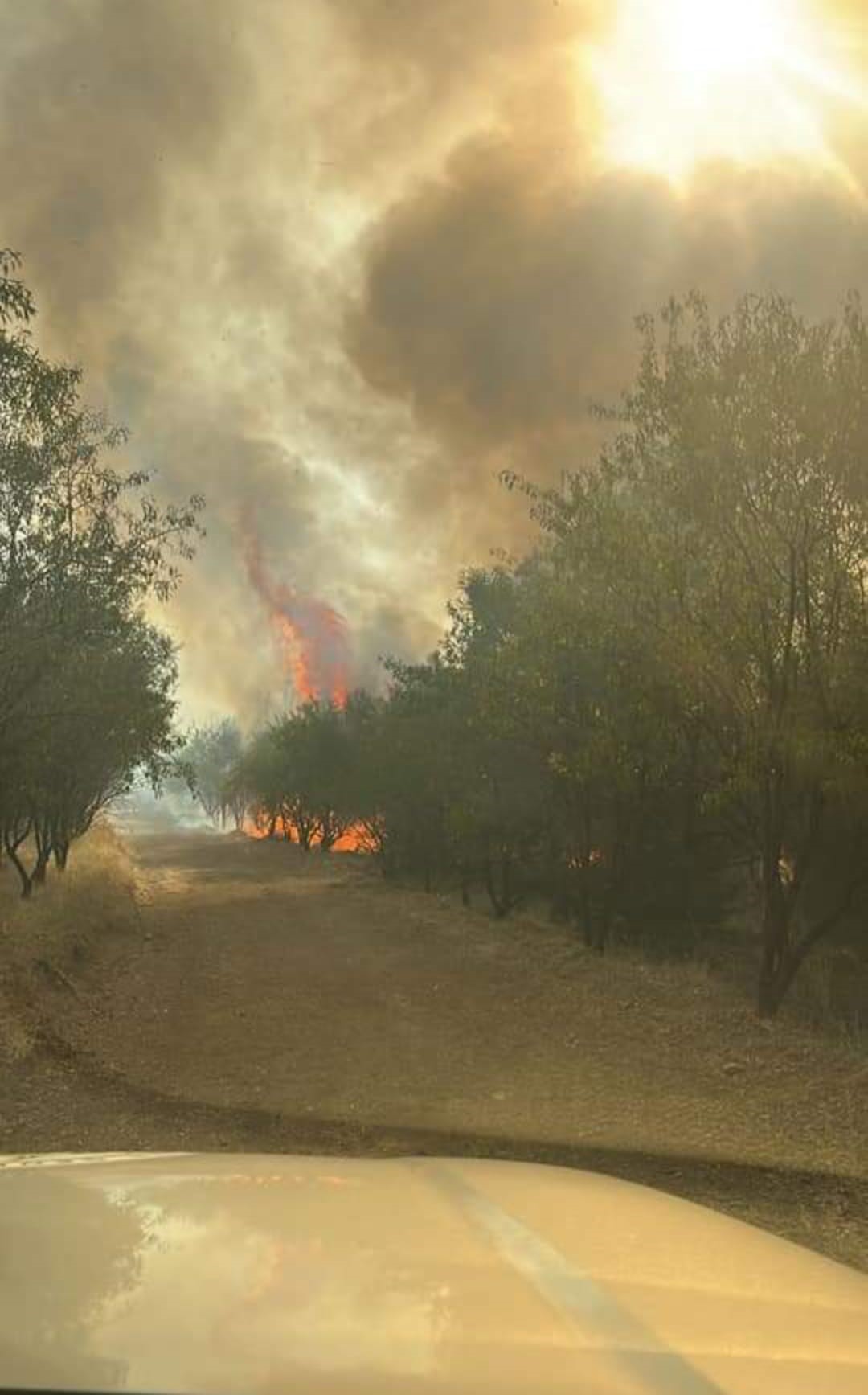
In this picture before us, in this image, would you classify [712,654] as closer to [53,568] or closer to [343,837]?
[53,568]

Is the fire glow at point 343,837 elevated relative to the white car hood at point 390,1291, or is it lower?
elevated

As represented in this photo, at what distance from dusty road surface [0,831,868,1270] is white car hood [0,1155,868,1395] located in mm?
2593

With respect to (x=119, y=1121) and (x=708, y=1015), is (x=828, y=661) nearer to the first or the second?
(x=708, y=1015)

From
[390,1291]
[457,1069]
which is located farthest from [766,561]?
[390,1291]

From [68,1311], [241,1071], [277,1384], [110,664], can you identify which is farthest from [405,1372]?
[110,664]

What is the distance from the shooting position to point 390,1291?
238 cm

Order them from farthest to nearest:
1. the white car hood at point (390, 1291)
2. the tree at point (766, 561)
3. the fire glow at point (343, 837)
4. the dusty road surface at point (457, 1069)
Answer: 1. the fire glow at point (343, 837)
2. the tree at point (766, 561)
3. the dusty road surface at point (457, 1069)
4. the white car hood at point (390, 1291)

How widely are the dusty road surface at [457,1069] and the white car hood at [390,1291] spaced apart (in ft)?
8.51

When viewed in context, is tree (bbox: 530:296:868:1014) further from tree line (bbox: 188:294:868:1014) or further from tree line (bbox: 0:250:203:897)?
tree line (bbox: 0:250:203:897)

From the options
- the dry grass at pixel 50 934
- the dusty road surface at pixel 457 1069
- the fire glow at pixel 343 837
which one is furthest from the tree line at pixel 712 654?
the fire glow at pixel 343 837

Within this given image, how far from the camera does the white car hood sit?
1.98 metres

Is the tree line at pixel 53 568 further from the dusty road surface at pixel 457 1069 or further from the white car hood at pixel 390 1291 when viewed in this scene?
the white car hood at pixel 390 1291

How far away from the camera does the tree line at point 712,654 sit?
9992 millimetres

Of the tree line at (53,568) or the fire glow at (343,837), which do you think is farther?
the fire glow at (343,837)
